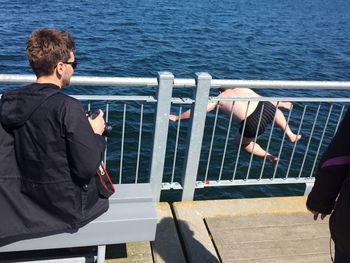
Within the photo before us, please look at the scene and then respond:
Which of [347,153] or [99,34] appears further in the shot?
[99,34]

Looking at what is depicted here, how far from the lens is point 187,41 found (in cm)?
1995

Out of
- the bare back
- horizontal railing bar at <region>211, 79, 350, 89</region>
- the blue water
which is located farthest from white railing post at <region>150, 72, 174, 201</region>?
the blue water

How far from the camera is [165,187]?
4605 millimetres

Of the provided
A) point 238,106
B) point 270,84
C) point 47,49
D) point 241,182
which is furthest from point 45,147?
point 238,106

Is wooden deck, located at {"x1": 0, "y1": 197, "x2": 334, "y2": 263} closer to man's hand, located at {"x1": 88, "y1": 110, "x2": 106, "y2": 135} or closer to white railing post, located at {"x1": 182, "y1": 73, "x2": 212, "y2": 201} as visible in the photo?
white railing post, located at {"x1": 182, "y1": 73, "x2": 212, "y2": 201}

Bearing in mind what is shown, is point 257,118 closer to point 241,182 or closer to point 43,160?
point 241,182

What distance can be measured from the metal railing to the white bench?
2.48 ft

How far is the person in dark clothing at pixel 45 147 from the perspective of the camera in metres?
2.70

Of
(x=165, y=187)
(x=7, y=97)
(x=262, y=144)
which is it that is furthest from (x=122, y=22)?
(x=7, y=97)

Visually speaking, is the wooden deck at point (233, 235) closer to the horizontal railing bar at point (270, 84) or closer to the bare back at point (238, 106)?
the bare back at point (238, 106)

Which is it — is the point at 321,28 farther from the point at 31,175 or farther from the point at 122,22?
the point at 31,175

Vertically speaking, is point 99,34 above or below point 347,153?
below

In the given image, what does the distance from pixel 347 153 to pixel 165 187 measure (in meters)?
2.49

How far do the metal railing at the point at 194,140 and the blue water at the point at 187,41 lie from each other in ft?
1.26
